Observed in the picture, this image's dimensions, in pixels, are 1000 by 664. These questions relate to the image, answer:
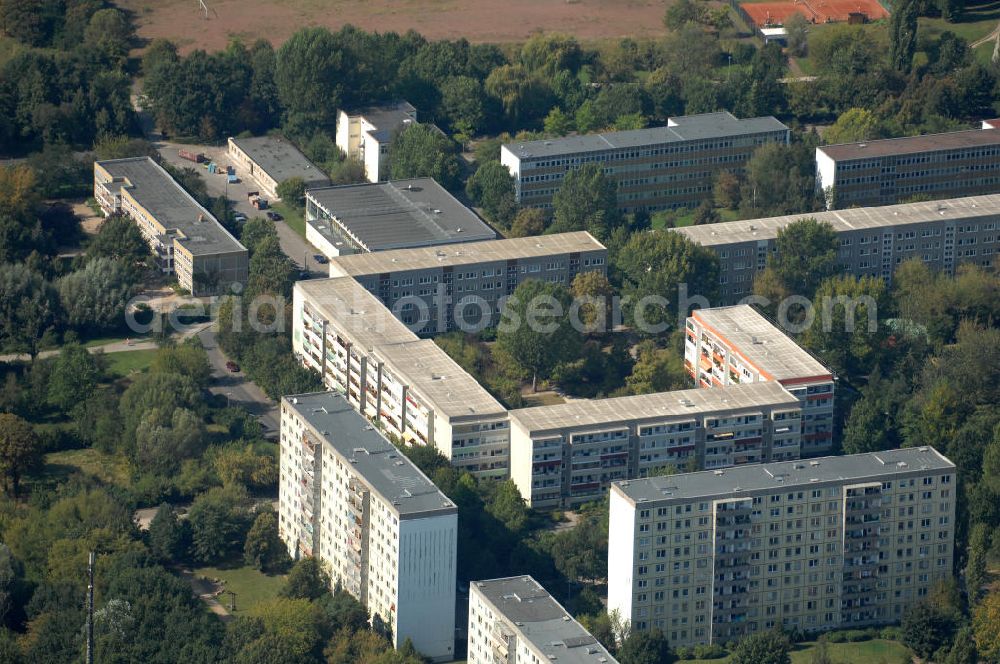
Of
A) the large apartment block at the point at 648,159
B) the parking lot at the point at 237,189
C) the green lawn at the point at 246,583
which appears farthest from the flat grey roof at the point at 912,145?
the green lawn at the point at 246,583

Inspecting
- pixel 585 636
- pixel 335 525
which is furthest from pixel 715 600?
pixel 335 525

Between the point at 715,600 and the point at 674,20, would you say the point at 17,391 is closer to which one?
the point at 715,600

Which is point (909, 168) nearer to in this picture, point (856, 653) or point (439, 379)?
point (439, 379)

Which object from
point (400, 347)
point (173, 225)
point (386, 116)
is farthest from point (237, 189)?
point (400, 347)

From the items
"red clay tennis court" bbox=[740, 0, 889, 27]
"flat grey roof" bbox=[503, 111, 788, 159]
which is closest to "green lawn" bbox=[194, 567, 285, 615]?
"flat grey roof" bbox=[503, 111, 788, 159]

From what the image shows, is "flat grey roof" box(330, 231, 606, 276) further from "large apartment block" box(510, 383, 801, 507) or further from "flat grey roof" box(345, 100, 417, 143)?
"flat grey roof" box(345, 100, 417, 143)

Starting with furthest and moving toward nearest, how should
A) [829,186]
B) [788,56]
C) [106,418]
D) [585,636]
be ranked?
[788,56], [829,186], [106,418], [585,636]
